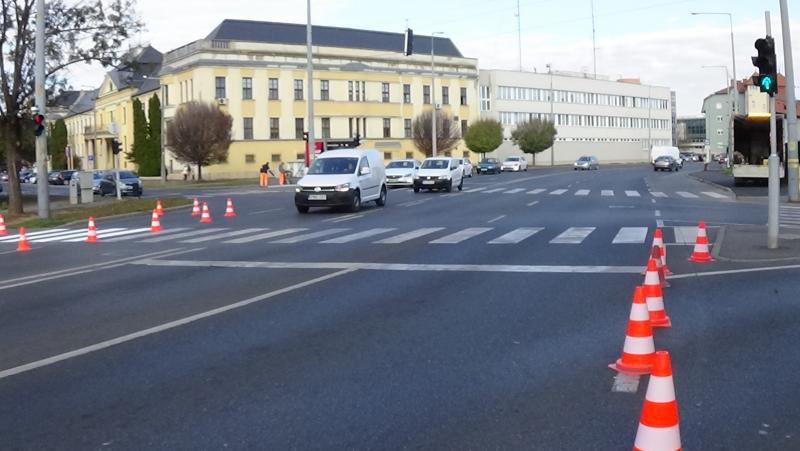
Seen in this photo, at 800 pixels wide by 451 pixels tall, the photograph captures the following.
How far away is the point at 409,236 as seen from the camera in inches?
749

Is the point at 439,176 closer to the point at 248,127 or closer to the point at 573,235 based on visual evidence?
the point at 573,235

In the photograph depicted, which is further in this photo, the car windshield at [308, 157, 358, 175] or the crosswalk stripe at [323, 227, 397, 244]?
the car windshield at [308, 157, 358, 175]

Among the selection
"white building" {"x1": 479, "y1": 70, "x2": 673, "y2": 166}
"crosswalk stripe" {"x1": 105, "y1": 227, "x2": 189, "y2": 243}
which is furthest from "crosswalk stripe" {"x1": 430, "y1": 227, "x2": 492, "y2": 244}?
"white building" {"x1": 479, "y1": 70, "x2": 673, "y2": 166}

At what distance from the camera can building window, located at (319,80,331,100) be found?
80.5 m

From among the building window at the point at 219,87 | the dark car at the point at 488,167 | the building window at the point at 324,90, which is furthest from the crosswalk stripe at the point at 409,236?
the building window at the point at 324,90

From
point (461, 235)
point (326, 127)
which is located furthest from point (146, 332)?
point (326, 127)

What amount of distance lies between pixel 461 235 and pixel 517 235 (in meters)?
1.18

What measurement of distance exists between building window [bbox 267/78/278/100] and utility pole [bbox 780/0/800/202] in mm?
54334

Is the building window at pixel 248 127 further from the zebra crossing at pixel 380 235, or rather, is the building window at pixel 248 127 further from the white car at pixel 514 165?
the zebra crossing at pixel 380 235

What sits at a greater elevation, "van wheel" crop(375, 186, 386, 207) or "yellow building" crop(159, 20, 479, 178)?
"yellow building" crop(159, 20, 479, 178)

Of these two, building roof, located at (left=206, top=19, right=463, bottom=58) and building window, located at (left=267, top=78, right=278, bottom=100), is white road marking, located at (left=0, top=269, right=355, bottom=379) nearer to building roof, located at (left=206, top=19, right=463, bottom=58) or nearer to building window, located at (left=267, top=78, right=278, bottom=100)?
building window, located at (left=267, top=78, right=278, bottom=100)

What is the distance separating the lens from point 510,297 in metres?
10.6

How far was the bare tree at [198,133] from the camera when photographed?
64.6m

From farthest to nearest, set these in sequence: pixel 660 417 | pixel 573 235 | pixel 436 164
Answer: pixel 436 164 < pixel 573 235 < pixel 660 417
